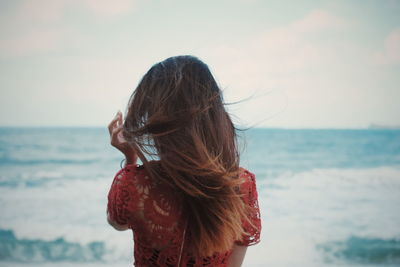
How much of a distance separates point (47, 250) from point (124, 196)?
188 inches

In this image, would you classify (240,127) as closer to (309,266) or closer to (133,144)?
(133,144)

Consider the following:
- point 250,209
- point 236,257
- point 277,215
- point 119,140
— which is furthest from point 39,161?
point 250,209

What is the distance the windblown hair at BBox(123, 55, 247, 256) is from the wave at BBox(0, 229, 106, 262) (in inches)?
169

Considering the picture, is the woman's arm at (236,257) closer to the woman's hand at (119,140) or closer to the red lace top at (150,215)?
the red lace top at (150,215)

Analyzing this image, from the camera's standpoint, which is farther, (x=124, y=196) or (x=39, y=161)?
(x=39, y=161)

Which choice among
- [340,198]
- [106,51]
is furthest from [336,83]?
[106,51]

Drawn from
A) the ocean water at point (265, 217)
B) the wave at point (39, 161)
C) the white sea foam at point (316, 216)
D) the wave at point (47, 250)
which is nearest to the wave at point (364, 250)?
the ocean water at point (265, 217)

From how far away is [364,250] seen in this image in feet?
15.6

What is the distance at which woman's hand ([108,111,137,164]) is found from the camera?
971 millimetres

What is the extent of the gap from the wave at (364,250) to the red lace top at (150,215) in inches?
176

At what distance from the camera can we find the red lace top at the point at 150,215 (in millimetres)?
821

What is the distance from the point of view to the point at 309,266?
4207 mm

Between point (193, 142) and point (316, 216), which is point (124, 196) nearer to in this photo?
point (193, 142)

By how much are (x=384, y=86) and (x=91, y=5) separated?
16.9 metres
